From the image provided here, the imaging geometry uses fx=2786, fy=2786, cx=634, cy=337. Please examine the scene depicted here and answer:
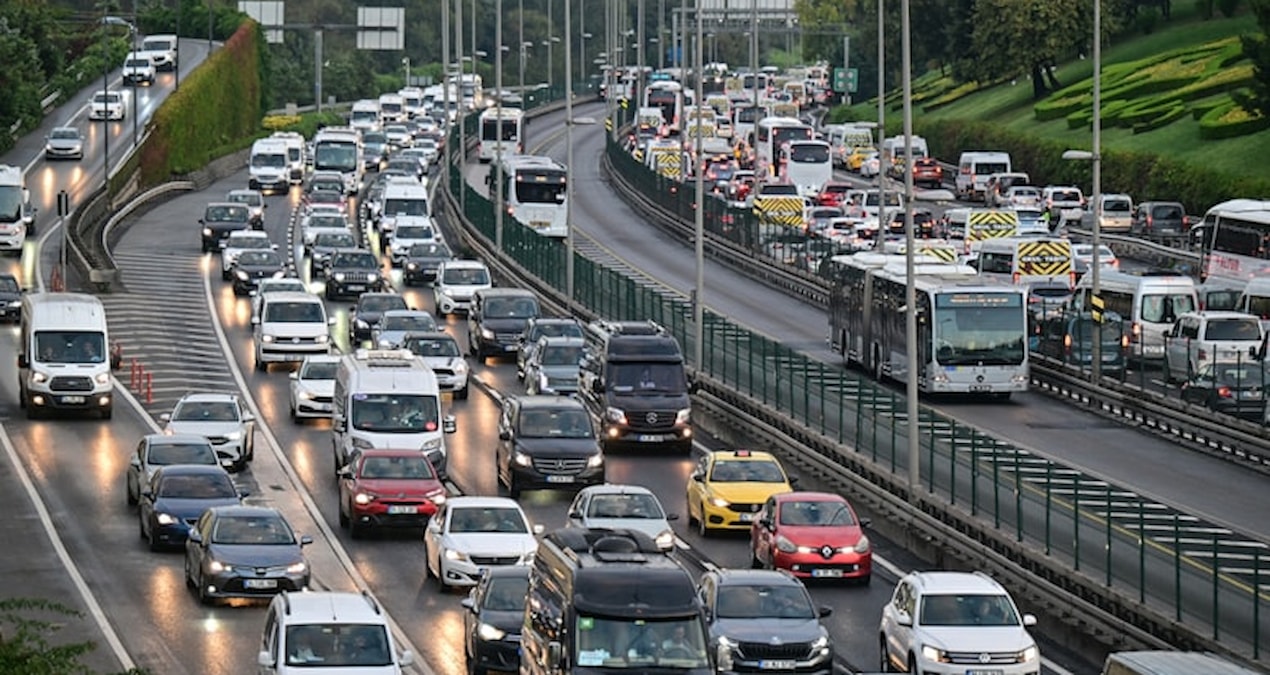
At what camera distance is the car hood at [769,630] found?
32875mm

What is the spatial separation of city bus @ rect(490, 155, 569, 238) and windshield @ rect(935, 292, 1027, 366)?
137ft

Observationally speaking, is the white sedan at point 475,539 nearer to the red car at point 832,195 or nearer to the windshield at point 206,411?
the windshield at point 206,411

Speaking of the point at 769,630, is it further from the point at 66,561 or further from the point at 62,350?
the point at 62,350

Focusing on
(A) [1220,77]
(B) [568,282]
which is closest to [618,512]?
(B) [568,282]

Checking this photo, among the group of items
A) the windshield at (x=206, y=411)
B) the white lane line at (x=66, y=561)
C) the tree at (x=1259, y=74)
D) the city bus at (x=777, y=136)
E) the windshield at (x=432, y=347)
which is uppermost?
the tree at (x=1259, y=74)

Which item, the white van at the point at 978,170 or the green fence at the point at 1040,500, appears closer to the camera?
the green fence at the point at 1040,500

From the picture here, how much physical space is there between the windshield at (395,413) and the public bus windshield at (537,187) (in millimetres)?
53612

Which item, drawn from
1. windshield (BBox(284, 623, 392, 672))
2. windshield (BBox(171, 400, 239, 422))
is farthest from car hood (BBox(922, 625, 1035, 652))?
windshield (BBox(171, 400, 239, 422))

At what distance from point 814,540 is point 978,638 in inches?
310

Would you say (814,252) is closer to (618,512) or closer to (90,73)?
(618,512)

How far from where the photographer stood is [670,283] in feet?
301

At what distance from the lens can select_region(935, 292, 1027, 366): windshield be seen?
203 feet

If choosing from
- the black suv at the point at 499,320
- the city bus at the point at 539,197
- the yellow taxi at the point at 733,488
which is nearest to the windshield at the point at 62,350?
the black suv at the point at 499,320

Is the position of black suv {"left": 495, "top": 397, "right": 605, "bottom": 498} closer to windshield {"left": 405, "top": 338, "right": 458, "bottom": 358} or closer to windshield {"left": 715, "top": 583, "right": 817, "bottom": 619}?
windshield {"left": 405, "top": 338, "right": 458, "bottom": 358}
